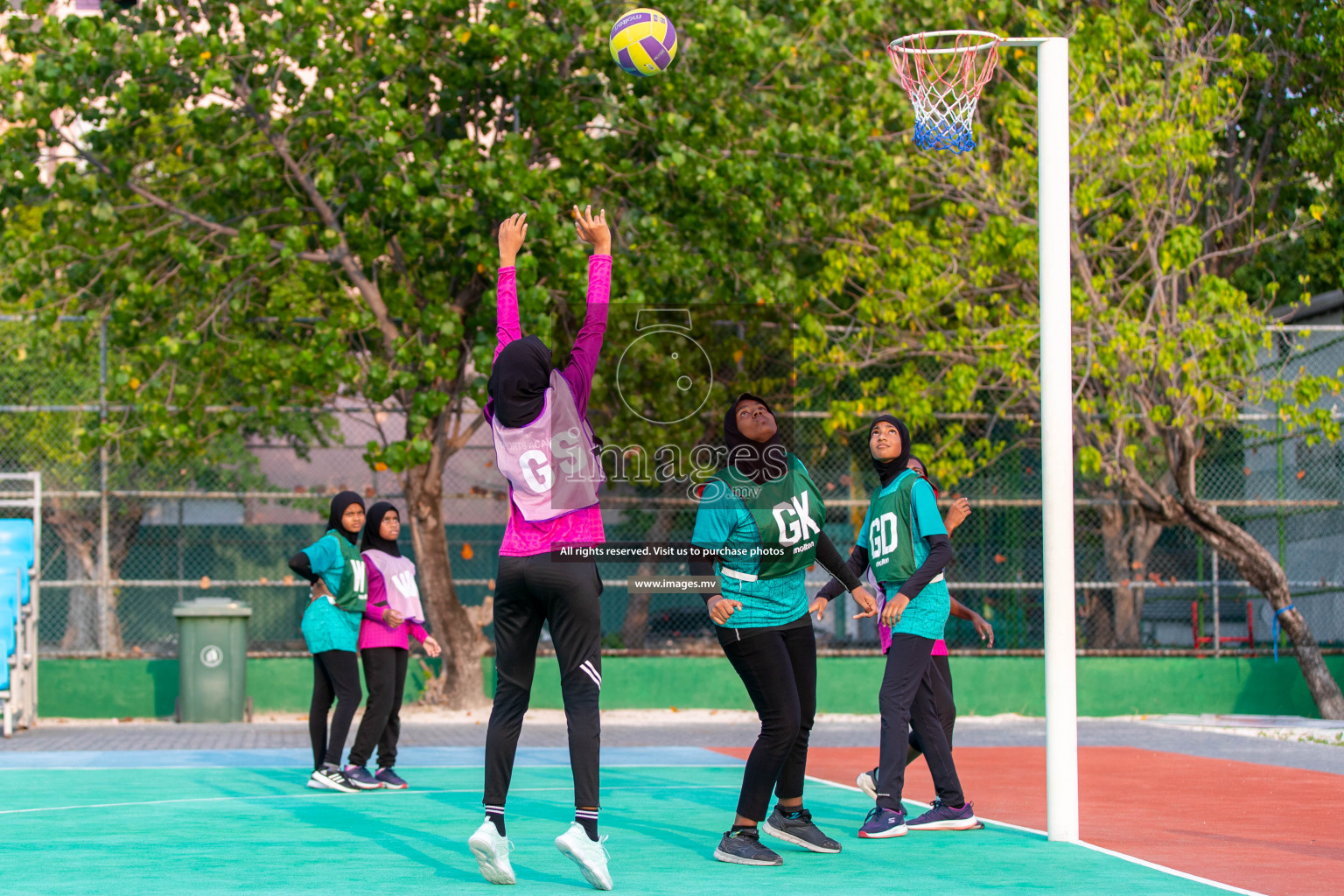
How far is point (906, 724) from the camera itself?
7.43 meters

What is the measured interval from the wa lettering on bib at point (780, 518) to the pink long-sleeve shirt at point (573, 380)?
79 cm

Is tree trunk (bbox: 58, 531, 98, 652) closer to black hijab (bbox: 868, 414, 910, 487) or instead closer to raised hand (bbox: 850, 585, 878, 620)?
black hijab (bbox: 868, 414, 910, 487)

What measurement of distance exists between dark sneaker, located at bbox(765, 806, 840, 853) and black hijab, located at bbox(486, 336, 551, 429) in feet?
7.81

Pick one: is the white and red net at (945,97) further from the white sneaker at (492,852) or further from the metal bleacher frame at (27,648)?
the metal bleacher frame at (27,648)

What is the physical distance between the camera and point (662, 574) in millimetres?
16891

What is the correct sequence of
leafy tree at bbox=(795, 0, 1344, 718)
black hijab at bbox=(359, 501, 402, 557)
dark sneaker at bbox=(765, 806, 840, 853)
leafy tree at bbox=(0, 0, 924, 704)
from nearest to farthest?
dark sneaker at bbox=(765, 806, 840, 853), black hijab at bbox=(359, 501, 402, 557), leafy tree at bbox=(0, 0, 924, 704), leafy tree at bbox=(795, 0, 1344, 718)

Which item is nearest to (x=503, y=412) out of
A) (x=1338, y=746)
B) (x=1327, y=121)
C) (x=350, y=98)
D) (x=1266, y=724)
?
(x=350, y=98)

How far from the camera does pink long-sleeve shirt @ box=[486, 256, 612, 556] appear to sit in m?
6.01

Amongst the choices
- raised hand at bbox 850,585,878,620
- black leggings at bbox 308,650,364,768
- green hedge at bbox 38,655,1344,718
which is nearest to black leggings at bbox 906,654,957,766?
raised hand at bbox 850,585,878,620

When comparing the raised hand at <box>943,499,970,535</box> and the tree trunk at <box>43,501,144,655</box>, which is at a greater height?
the raised hand at <box>943,499,970,535</box>

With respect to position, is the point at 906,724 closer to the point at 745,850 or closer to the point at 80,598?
the point at 745,850

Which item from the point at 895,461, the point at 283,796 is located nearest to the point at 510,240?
the point at 895,461

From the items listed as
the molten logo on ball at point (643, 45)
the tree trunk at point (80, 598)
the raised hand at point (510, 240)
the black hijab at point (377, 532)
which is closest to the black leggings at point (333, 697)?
the black hijab at point (377, 532)

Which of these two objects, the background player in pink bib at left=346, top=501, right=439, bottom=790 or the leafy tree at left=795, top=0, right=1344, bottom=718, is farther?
the leafy tree at left=795, top=0, right=1344, bottom=718
